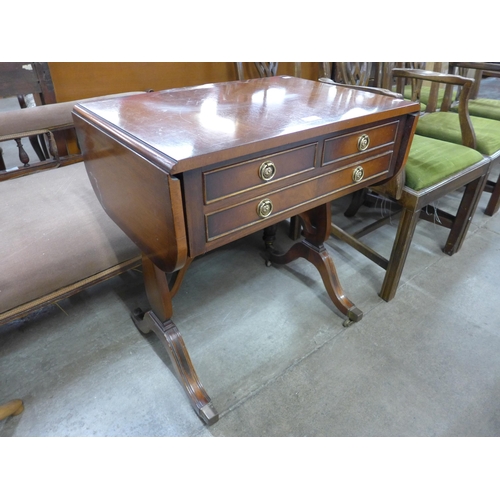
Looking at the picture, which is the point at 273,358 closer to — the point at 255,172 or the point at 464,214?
the point at 255,172

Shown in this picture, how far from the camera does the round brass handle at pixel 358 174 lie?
1045mm

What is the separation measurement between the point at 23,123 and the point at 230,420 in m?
1.29

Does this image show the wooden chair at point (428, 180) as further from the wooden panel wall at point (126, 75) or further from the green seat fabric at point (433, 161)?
the wooden panel wall at point (126, 75)

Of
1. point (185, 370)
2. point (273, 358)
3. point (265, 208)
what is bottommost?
point (273, 358)

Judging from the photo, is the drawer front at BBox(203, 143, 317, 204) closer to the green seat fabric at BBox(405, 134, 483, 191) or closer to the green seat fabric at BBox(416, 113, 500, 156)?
the green seat fabric at BBox(405, 134, 483, 191)

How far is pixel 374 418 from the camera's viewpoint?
1.17 metres

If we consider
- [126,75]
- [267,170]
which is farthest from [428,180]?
[126,75]

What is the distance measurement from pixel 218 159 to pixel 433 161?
1.11 m

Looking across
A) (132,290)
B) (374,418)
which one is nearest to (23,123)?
(132,290)

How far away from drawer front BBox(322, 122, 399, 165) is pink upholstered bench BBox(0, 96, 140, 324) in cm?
65

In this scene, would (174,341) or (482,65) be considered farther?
(482,65)

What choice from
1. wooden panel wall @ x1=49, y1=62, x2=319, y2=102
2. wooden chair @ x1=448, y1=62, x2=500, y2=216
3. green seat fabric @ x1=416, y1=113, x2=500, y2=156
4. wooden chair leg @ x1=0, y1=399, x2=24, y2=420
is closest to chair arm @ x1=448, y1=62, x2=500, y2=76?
wooden chair @ x1=448, y1=62, x2=500, y2=216

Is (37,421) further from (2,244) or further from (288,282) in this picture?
(288,282)

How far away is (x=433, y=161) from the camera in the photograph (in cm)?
150
